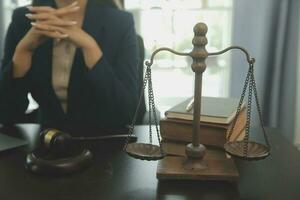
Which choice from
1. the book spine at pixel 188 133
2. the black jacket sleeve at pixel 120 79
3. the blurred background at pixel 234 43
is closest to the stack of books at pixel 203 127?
the book spine at pixel 188 133

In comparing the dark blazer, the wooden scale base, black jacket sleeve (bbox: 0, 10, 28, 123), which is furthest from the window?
the wooden scale base

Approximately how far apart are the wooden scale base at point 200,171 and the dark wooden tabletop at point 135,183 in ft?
0.05

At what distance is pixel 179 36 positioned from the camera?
250cm

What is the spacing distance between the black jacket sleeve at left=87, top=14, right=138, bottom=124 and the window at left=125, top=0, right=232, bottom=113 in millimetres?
988

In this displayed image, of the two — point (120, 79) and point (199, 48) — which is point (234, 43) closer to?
point (120, 79)

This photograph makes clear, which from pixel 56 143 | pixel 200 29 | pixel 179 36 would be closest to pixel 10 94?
pixel 56 143

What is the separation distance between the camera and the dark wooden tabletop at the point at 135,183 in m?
0.71

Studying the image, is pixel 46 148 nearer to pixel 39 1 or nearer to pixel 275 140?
pixel 275 140

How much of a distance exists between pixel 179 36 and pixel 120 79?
1.16 metres

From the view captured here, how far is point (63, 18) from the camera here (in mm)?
1273

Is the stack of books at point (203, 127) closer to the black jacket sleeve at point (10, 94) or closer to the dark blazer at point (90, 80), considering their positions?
the dark blazer at point (90, 80)

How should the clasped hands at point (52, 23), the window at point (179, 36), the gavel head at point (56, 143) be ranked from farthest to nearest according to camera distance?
the window at point (179, 36) → the clasped hands at point (52, 23) → the gavel head at point (56, 143)

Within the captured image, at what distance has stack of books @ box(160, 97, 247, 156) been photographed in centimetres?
84

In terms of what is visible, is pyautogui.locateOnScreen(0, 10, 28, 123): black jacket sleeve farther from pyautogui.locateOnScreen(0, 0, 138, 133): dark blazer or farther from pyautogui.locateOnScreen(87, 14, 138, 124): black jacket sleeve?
→ pyautogui.locateOnScreen(87, 14, 138, 124): black jacket sleeve
